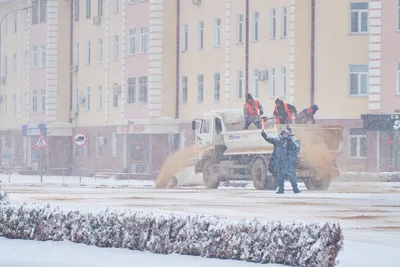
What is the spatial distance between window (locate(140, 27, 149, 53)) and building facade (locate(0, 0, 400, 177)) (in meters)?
0.11

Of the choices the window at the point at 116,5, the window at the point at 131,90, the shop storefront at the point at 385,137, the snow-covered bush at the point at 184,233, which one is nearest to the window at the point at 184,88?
the window at the point at 131,90

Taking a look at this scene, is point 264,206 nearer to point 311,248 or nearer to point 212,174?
point 311,248

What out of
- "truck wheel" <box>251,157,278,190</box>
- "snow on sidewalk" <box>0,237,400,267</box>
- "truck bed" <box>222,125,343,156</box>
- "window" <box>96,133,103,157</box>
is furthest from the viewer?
"window" <box>96,133,103,157</box>

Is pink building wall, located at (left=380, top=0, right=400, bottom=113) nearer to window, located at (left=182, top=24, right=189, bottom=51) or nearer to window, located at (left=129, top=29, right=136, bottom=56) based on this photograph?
Result: window, located at (left=182, top=24, right=189, bottom=51)

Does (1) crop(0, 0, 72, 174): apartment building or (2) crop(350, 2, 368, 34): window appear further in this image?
(1) crop(0, 0, 72, 174): apartment building

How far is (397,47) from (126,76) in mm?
19810

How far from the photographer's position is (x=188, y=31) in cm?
6669

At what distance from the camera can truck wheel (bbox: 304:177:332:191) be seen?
3797 centimetres

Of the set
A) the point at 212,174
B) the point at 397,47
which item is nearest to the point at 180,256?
the point at 212,174

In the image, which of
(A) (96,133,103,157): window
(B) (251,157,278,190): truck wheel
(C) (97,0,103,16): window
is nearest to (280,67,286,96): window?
(A) (96,133,103,157): window

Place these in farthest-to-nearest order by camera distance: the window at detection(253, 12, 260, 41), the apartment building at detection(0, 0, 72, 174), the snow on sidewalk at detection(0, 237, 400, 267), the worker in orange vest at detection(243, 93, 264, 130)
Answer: the apartment building at detection(0, 0, 72, 174) → the window at detection(253, 12, 260, 41) → the worker in orange vest at detection(243, 93, 264, 130) → the snow on sidewalk at detection(0, 237, 400, 267)

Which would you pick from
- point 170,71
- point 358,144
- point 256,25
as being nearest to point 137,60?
point 170,71

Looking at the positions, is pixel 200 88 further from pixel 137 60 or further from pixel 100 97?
pixel 100 97

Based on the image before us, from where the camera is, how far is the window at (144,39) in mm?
68375
